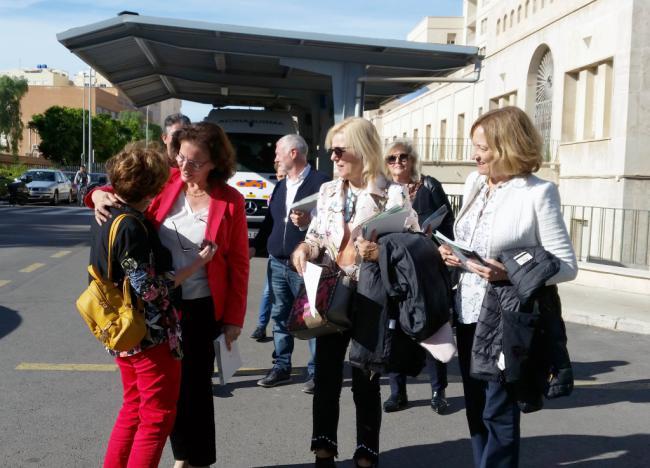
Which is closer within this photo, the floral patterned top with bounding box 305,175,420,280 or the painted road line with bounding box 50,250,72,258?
the floral patterned top with bounding box 305,175,420,280

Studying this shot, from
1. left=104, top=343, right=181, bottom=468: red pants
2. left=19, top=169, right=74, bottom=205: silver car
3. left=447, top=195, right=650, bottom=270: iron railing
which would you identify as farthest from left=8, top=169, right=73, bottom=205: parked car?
left=104, top=343, right=181, bottom=468: red pants

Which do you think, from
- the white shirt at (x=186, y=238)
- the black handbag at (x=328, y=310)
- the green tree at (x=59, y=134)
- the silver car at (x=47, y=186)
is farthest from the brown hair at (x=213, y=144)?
the green tree at (x=59, y=134)

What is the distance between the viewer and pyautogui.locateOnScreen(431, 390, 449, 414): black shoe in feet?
17.8

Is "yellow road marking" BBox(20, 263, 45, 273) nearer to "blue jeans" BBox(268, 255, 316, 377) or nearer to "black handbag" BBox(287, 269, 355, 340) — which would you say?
"blue jeans" BBox(268, 255, 316, 377)

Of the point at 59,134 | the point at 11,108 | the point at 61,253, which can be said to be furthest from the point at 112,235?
the point at 11,108

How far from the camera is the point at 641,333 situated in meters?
8.78

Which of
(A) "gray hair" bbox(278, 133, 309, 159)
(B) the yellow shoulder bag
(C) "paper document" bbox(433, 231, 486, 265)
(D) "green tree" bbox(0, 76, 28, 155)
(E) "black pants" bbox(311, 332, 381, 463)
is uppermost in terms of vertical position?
(D) "green tree" bbox(0, 76, 28, 155)

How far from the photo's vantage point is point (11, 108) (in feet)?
265

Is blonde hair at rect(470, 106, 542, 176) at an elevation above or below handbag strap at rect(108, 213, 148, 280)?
above

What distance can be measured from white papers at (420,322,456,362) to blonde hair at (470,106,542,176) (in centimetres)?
79

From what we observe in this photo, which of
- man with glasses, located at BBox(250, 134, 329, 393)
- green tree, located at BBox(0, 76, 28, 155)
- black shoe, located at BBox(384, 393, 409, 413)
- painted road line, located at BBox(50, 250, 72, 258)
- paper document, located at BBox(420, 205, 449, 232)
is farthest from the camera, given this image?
green tree, located at BBox(0, 76, 28, 155)

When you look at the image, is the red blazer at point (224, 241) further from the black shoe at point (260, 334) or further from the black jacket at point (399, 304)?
the black shoe at point (260, 334)

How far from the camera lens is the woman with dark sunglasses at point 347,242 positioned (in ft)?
12.7

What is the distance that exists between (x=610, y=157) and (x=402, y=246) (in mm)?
17053
